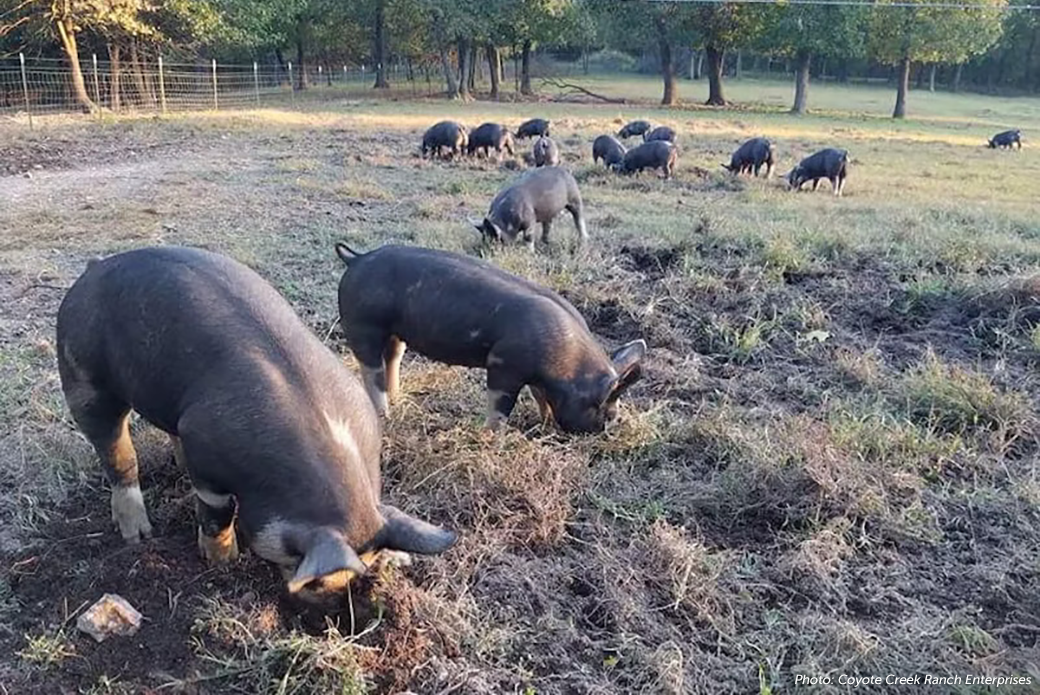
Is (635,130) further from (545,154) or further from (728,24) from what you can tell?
(728,24)

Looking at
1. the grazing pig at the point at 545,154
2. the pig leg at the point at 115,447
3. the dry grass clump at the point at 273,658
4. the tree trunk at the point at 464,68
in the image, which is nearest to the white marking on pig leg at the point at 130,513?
the pig leg at the point at 115,447

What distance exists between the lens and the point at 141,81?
93.6 ft

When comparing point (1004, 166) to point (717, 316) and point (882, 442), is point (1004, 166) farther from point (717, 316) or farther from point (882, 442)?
point (882, 442)

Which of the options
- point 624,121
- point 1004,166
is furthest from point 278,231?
point 624,121

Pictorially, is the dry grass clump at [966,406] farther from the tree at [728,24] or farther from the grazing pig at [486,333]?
the tree at [728,24]

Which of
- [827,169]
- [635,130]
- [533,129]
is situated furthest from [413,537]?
[635,130]

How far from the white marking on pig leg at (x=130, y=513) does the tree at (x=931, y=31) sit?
1534 inches

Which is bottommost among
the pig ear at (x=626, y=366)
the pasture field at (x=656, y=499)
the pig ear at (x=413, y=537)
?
the pasture field at (x=656, y=499)

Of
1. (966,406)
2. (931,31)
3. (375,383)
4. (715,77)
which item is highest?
(931,31)

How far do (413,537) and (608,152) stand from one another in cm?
1539

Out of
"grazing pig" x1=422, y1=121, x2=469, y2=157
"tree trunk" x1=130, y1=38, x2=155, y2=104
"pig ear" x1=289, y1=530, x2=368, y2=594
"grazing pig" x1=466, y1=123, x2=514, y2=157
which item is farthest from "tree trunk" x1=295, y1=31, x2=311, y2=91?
"pig ear" x1=289, y1=530, x2=368, y2=594

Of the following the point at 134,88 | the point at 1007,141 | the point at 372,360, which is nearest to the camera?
the point at 372,360

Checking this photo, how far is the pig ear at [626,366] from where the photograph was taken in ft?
14.9

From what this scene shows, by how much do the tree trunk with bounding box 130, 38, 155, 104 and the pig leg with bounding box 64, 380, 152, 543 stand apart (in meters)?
27.5
